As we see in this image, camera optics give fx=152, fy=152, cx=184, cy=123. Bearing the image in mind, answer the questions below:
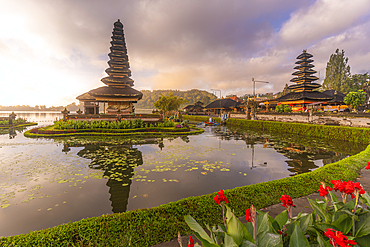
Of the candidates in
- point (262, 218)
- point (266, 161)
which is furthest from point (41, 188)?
point (266, 161)

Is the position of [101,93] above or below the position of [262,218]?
above

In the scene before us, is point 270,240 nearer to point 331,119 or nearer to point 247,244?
point 247,244

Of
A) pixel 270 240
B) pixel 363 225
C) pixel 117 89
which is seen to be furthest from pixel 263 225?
pixel 117 89

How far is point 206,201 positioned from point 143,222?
1322 millimetres

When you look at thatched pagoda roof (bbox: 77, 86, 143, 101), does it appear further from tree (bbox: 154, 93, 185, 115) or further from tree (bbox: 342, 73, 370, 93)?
tree (bbox: 342, 73, 370, 93)

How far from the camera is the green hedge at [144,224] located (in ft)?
7.55

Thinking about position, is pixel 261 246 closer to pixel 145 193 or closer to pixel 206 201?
pixel 206 201

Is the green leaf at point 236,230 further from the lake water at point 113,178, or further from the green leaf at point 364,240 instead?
the lake water at point 113,178

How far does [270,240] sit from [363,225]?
1067 mm

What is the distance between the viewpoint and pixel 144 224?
2.66 m

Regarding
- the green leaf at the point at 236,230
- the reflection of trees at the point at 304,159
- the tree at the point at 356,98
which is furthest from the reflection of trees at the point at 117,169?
the tree at the point at 356,98

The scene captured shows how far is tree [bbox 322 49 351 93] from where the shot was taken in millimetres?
→ 50625

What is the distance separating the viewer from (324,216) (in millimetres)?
1779

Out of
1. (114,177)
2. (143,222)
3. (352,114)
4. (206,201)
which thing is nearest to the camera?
(143,222)
